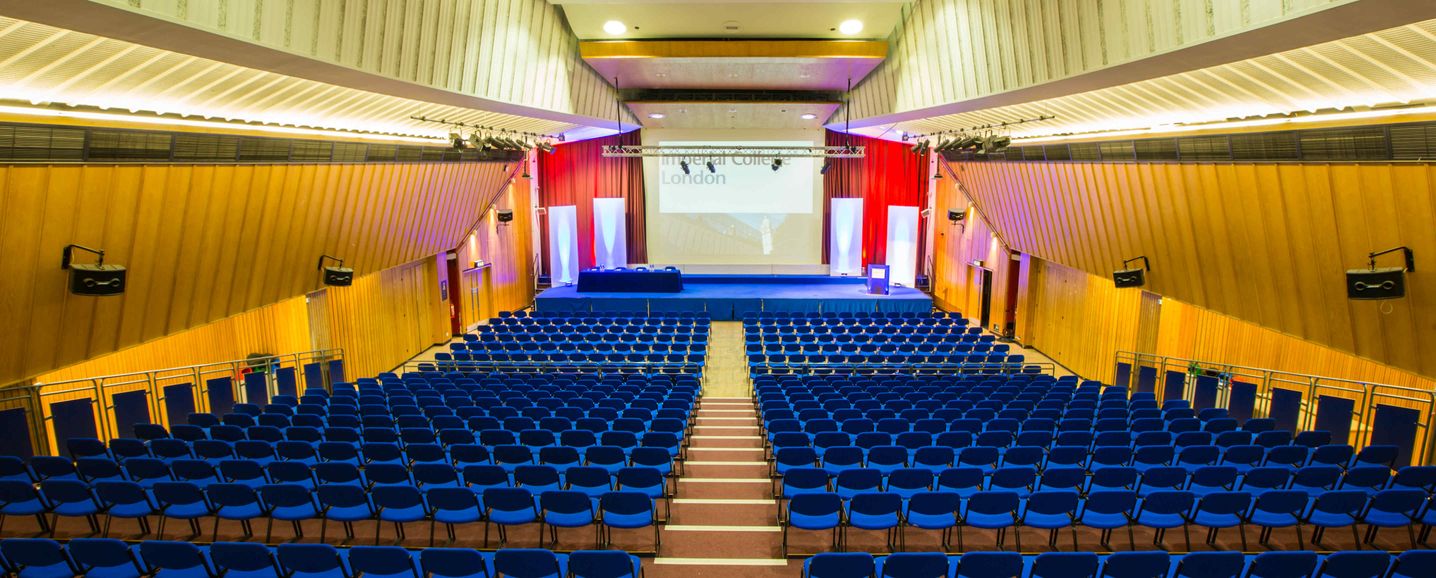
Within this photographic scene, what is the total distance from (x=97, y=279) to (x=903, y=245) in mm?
20707

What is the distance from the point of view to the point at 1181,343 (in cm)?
1414

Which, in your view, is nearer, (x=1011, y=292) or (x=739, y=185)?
(x=1011, y=292)

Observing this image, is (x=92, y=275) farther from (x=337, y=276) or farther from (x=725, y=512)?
(x=725, y=512)

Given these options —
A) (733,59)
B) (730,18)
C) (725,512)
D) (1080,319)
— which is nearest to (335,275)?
(730,18)

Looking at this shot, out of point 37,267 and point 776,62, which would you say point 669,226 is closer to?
point 776,62

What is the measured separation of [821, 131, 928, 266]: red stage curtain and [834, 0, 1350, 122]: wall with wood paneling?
8.99 meters

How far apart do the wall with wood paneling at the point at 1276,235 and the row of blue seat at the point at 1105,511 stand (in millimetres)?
2689

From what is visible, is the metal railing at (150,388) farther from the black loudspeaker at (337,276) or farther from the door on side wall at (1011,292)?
the door on side wall at (1011,292)

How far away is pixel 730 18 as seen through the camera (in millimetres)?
13102

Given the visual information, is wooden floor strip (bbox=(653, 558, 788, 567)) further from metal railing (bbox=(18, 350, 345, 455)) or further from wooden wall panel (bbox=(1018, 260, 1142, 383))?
wooden wall panel (bbox=(1018, 260, 1142, 383))

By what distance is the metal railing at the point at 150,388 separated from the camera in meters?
8.06

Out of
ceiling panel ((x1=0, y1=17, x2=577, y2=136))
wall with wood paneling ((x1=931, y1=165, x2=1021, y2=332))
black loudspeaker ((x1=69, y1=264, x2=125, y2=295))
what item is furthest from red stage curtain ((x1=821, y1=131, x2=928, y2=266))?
black loudspeaker ((x1=69, y1=264, x2=125, y2=295))

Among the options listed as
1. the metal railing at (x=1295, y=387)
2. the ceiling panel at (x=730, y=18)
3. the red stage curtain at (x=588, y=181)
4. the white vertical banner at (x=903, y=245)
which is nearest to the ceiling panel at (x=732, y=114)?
the red stage curtain at (x=588, y=181)

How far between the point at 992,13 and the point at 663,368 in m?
8.15
